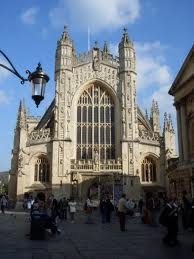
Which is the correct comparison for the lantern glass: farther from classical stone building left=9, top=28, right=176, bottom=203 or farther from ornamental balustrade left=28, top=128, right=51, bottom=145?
ornamental balustrade left=28, top=128, right=51, bottom=145

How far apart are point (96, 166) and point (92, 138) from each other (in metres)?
3.58

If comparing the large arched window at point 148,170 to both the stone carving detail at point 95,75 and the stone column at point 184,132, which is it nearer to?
the stone carving detail at point 95,75

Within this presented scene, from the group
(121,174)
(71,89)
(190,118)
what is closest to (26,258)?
(190,118)

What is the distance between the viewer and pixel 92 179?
120 ft

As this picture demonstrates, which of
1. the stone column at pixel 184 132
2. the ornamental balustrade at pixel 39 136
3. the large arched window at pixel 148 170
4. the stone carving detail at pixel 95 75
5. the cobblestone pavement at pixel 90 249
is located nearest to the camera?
the cobblestone pavement at pixel 90 249

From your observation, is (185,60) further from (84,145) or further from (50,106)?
(50,106)

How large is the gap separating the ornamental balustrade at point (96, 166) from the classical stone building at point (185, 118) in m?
13.2

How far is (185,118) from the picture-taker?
23375mm

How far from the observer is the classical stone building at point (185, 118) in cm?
2183

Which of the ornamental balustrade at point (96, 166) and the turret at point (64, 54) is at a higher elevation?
the turret at point (64, 54)

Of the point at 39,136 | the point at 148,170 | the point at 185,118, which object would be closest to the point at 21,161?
the point at 39,136

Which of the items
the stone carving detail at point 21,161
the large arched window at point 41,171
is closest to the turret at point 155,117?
the large arched window at point 41,171

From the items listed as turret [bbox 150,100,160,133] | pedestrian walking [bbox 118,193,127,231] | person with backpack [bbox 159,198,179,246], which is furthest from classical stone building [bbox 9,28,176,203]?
person with backpack [bbox 159,198,179,246]

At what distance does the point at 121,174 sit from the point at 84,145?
18.0 feet
